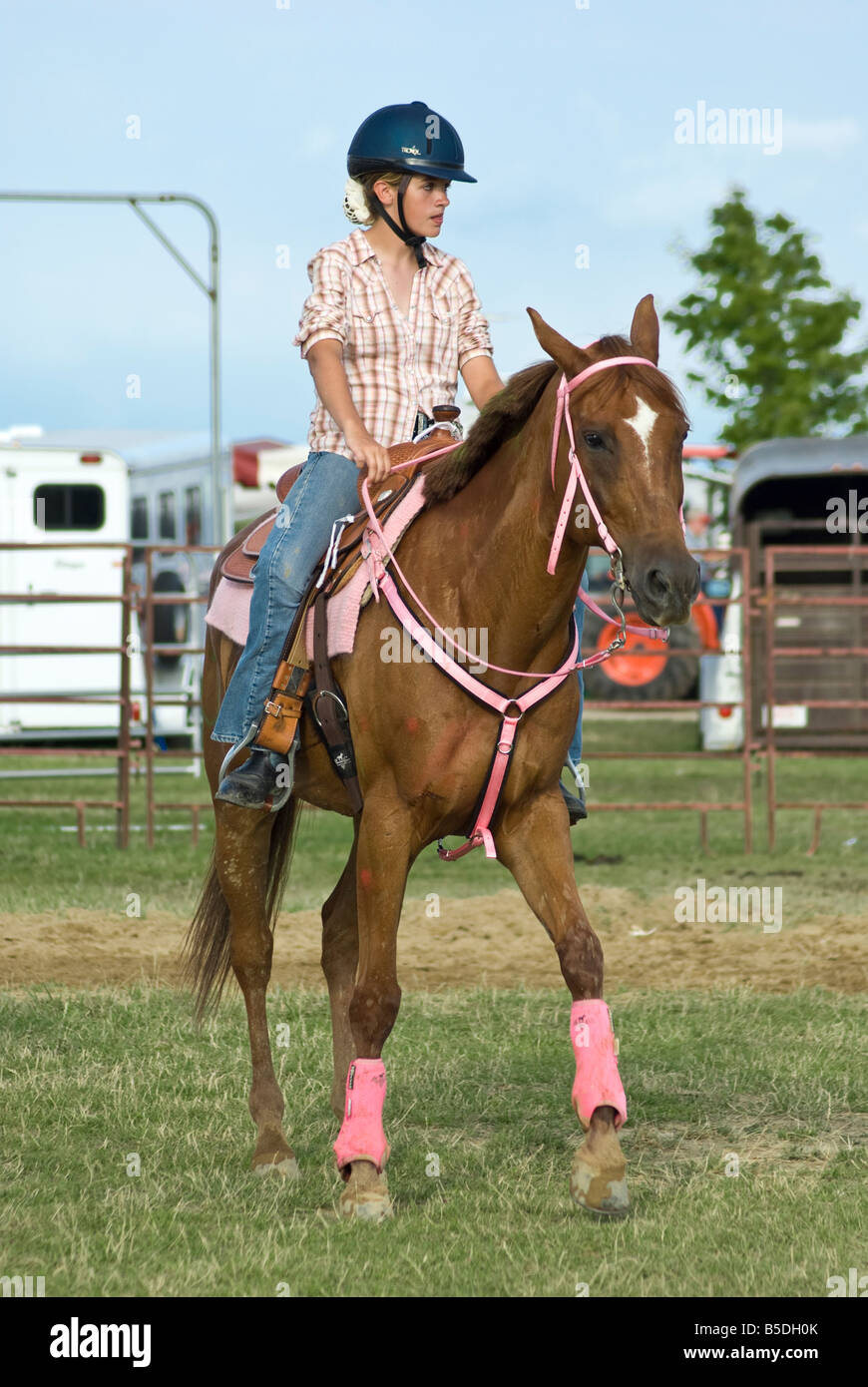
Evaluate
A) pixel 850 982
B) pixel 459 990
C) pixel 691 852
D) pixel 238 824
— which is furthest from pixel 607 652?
pixel 691 852

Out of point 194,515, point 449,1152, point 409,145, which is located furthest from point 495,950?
point 194,515

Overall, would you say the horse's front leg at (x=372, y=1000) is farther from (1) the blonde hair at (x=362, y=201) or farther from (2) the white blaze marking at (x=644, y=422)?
(1) the blonde hair at (x=362, y=201)

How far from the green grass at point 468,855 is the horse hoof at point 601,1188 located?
18.9 ft

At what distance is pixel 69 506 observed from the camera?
19.0 metres

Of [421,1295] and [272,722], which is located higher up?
[272,722]

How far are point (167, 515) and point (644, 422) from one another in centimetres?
1851

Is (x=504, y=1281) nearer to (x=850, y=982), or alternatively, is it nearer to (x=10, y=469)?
(x=850, y=982)

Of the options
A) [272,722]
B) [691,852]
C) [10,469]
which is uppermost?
[10,469]

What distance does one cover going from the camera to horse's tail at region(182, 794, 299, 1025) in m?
5.80

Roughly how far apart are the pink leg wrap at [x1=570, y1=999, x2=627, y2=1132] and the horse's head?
1193 mm

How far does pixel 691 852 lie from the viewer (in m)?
13.1

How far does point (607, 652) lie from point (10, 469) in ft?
49.1

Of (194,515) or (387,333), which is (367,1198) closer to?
(387,333)
